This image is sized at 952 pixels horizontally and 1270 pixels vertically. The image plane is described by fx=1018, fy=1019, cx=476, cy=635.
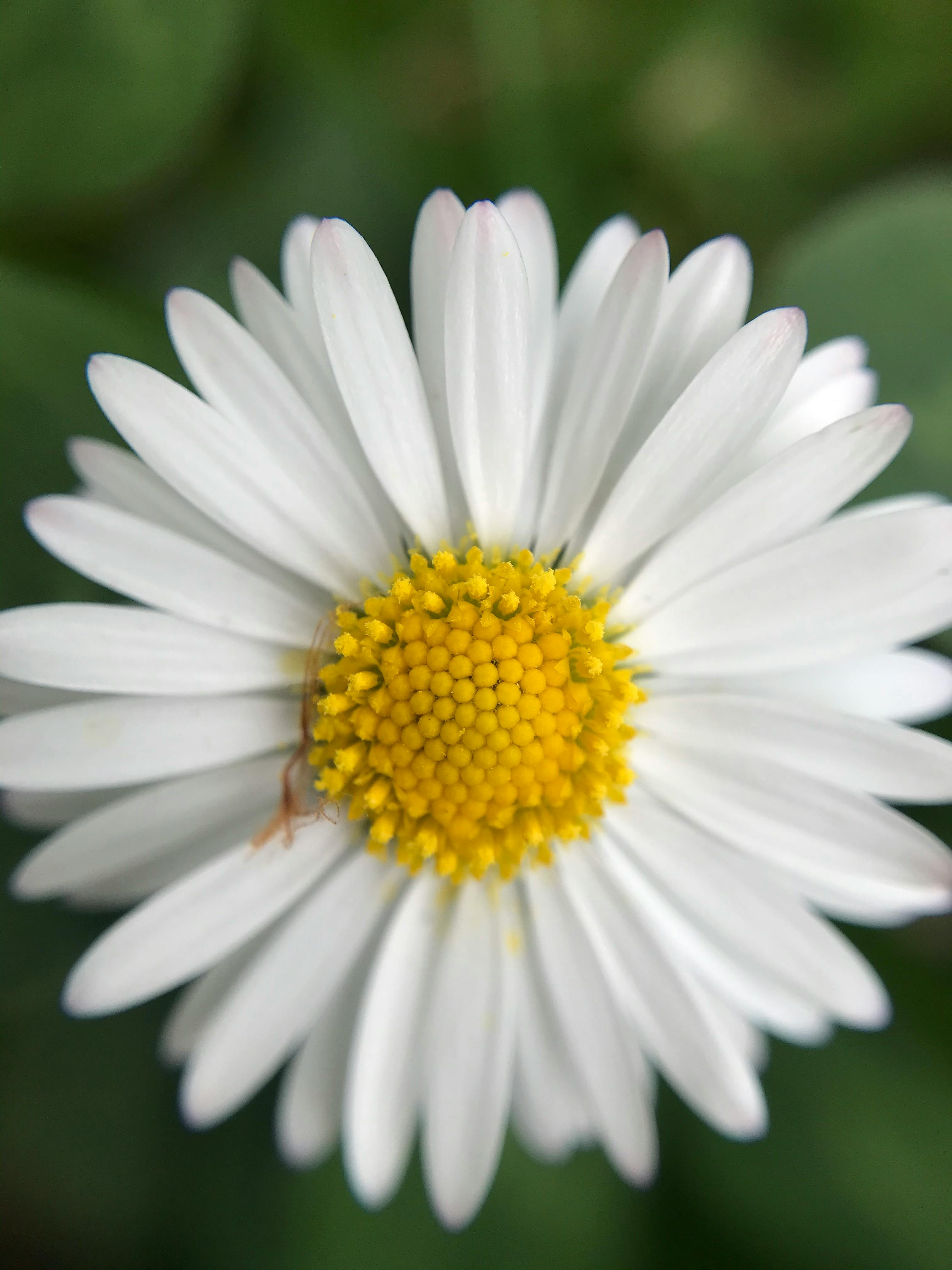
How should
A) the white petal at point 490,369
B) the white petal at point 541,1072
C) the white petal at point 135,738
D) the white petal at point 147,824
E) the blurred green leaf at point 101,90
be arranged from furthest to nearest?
the blurred green leaf at point 101,90 → the white petal at point 541,1072 → the white petal at point 147,824 → the white petal at point 135,738 → the white petal at point 490,369

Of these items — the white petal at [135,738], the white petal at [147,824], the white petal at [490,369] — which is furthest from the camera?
the white petal at [147,824]

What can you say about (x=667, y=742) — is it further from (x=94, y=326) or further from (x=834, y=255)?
(x=94, y=326)

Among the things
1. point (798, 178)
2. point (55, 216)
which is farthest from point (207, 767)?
point (798, 178)

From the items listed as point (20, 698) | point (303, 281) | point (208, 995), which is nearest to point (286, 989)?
point (208, 995)

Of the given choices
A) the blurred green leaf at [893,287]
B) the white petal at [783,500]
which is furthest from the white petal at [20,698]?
the blurred green leaf at [893,287]

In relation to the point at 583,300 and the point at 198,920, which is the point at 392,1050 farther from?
the point at 583,300

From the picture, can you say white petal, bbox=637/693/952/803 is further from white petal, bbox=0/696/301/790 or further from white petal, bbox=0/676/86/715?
white petal, bbox=0/676/86/715

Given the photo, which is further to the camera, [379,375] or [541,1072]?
[541,1072]

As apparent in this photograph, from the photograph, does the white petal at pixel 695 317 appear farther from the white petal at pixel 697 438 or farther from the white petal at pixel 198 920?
the white petal at pixel 198 920
